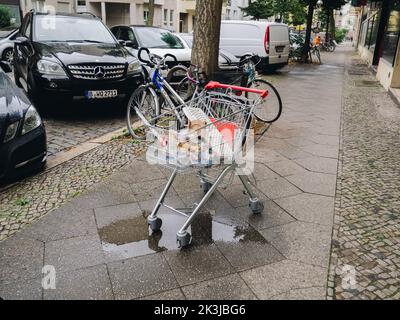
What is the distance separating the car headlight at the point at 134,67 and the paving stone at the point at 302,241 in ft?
15.1

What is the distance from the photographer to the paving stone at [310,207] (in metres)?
3.49

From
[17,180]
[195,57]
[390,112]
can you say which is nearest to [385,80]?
[390,112]

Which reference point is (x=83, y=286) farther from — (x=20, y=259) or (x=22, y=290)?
(x=20, y=259)

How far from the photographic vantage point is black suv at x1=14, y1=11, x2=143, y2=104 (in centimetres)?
625

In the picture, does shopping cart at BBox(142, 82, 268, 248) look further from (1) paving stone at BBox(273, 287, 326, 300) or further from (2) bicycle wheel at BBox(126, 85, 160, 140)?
(2) bicycle wheel at BBox(126, 85, 160, 140)

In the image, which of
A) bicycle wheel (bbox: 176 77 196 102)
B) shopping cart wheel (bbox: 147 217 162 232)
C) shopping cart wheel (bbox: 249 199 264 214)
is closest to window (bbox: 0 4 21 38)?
bicycle wheel (bbox: 176 77 196 102)

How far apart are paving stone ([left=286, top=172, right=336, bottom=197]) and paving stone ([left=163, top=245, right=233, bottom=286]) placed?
5.41 feet

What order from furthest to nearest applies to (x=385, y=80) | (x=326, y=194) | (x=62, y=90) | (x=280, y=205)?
1. (x=385, y=80)
2. (x=62, y=90)
3. (x=326, y=194)
4. (x=280, y=205)

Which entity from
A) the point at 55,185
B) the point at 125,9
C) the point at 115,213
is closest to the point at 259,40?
the point at 55,185

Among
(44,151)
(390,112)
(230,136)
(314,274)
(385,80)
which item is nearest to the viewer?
(314,274)

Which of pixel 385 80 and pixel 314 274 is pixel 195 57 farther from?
pixel 385 80

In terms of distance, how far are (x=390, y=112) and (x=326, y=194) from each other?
514cm

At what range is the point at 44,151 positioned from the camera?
14.3 feet

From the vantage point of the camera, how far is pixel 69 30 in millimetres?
7543
